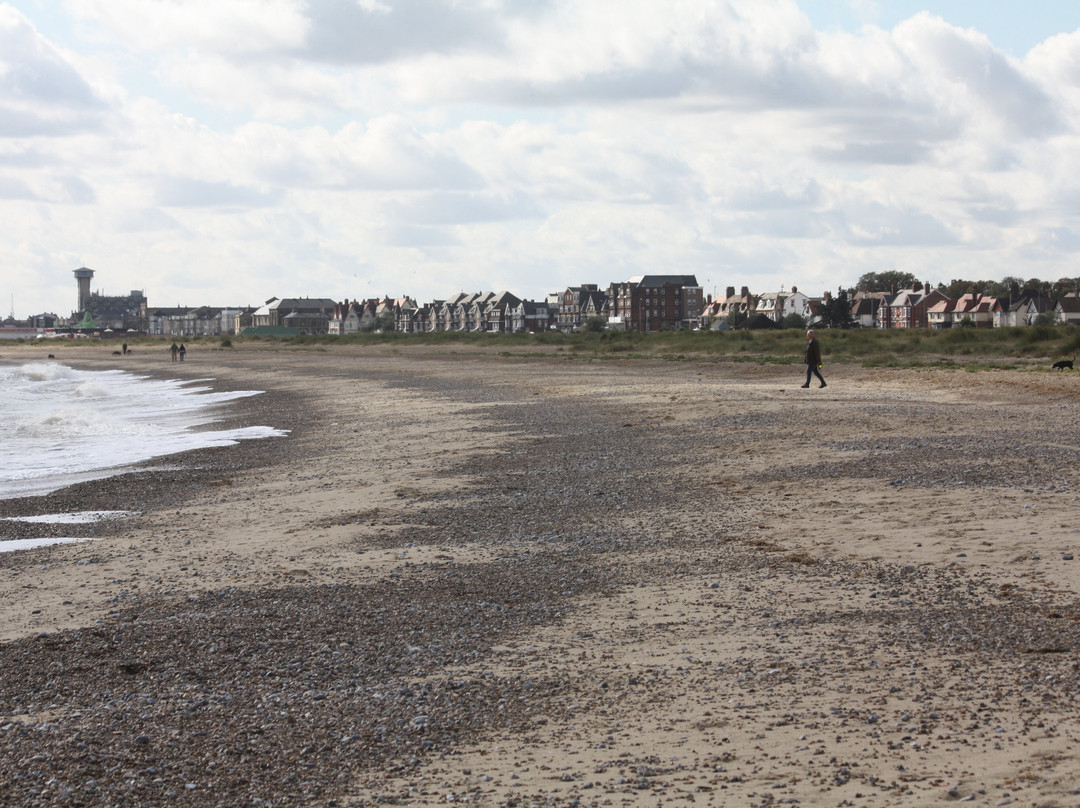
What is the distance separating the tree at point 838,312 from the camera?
288ft

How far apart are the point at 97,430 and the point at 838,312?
72474mm

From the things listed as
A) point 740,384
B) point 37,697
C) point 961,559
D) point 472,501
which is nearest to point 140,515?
point 472,501

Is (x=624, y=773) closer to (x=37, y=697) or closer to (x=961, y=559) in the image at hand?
(x=37, y=697)

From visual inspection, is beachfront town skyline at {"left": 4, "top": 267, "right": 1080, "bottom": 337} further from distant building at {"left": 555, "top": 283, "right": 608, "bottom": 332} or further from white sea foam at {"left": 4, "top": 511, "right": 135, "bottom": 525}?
white sea foam at {"left": 4, "top": 511, "right": 135, "bottom": 525}

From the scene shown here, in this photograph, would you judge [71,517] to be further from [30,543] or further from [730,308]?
[730,308]

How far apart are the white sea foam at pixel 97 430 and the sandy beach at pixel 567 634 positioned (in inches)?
106

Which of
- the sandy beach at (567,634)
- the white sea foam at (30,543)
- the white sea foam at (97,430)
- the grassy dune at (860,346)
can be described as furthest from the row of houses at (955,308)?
the white sea foam at (30,543)

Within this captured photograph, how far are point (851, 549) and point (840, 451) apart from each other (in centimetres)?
590

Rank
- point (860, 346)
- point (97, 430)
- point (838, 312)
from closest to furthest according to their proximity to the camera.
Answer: point (97, 430), point (860, 346), point (838, 312)

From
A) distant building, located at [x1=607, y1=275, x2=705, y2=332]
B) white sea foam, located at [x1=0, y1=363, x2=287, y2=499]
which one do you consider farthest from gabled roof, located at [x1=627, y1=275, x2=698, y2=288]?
white sea foam, located at [x1=0, y1=363, x2=287, y2=499]

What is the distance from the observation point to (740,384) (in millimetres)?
30156

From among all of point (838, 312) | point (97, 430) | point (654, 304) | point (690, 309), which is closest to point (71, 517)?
point (97, 430)

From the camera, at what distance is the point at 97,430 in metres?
25.4

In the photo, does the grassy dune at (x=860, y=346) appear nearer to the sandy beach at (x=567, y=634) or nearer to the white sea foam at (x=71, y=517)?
the sandy beach at (x=567, y=634)
